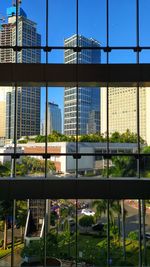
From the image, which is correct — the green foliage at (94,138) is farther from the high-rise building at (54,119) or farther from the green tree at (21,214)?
the green tree at (21,214)

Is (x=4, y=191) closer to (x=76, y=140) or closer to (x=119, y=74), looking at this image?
(x=76, y=140)

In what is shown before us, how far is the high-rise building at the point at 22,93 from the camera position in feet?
19.7

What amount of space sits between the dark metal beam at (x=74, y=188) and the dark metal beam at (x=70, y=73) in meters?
1.55

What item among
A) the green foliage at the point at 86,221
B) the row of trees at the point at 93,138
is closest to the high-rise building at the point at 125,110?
the row of trees at the point at 93,138

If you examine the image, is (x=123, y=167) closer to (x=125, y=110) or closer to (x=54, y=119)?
(x=125, y=110)

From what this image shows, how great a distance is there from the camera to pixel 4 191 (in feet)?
17.3

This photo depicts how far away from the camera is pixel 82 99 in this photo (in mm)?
6121

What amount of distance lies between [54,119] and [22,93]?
2.40ft

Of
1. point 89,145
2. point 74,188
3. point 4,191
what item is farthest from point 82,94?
point 4,191

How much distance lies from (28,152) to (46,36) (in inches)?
81.3

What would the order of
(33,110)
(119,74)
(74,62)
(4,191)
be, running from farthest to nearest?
1. (33,110)
2. (74,62)
3. (119,74)
4. (4,191)

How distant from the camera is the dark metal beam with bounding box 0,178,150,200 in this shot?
527cm

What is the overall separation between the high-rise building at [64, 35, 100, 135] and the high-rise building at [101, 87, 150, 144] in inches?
7.9

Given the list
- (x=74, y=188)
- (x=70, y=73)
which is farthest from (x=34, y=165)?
(x=70, y=73)
